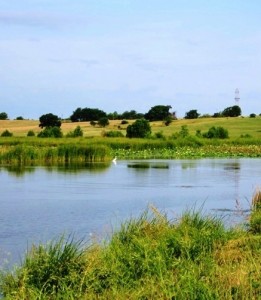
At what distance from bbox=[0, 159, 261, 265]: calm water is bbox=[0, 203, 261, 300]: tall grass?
303 centimetres

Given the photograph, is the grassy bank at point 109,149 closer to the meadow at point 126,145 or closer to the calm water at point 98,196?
the meadow at point 126,145

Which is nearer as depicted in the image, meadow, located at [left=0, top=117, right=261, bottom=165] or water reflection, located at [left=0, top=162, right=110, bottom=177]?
water reflection, located at [left=0, top=162, right=110, bottom=177]

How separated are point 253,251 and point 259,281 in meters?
2.14

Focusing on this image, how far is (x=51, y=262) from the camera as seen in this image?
9141 millimetres

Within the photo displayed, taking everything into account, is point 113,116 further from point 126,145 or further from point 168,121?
point 126,145

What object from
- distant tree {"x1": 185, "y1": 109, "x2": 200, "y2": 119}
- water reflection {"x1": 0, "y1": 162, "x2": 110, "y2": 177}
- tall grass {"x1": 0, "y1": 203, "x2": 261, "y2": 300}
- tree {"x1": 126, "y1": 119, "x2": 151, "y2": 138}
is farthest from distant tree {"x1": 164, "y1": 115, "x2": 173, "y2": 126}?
tall grass {"x1": 0, "y1": 203, "x2": 261, "y2": 300}

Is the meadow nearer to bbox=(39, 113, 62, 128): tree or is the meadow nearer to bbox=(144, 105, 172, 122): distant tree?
bbox=(39, 113, 62, 128): tree

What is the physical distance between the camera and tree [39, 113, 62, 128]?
305 ft

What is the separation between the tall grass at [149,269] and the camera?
25.7 feet

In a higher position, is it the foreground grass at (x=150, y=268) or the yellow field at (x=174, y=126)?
the yellow field at (x=174, y=126)

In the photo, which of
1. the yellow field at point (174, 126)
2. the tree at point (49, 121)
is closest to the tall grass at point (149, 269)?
the yellow field at point (174, 126)

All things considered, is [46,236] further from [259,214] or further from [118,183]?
[118,183]

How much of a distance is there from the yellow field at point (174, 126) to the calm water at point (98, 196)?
43.1 meters

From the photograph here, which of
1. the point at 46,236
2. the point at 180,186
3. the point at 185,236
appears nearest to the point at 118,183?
the point at 180,186
